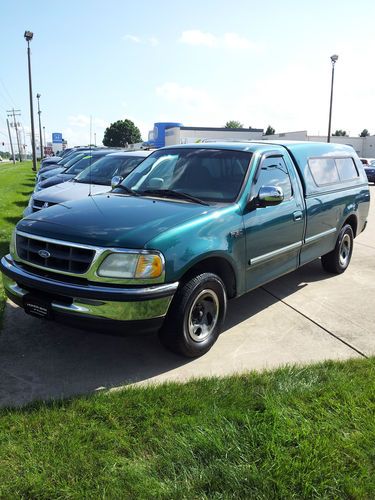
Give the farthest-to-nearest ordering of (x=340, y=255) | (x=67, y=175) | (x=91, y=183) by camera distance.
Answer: (x=67, y=175), (x=91, y=183), (x=340, y=255)

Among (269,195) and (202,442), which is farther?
(269,195)

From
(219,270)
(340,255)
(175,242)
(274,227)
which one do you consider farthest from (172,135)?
(175,242)

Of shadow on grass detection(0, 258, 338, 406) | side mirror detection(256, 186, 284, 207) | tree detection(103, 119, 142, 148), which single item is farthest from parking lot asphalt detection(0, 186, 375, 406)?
tree detection(103, 119, 142, 148)

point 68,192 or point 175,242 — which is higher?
point 175,242

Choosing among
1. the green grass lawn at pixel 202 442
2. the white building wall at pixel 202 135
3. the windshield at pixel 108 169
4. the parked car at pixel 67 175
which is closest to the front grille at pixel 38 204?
the windshield at pixel 108 169

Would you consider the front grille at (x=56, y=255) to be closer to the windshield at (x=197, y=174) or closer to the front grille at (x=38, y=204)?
the windshield at (x=197, y=174)

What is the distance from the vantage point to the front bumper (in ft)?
11.4

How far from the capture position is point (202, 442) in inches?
110

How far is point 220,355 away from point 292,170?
2396 mm

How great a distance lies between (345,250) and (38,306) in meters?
4.82

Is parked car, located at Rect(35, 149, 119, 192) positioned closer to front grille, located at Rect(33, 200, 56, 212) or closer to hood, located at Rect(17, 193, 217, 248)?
front grille, located at Rect(33, 200, 56, 212)

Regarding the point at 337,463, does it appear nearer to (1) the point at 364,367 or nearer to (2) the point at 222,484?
(2) the point at 222,484

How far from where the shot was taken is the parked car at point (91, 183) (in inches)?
306

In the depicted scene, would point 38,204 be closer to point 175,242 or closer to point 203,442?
point 175,242
